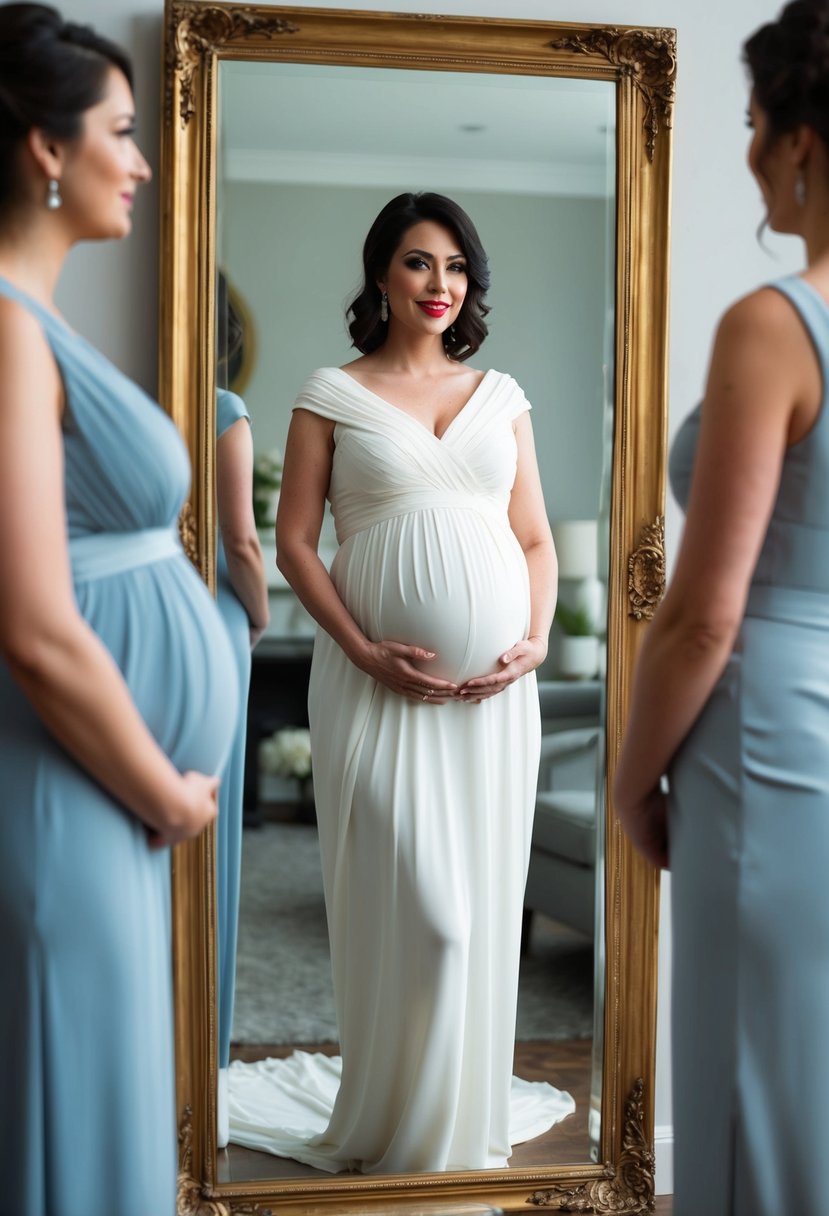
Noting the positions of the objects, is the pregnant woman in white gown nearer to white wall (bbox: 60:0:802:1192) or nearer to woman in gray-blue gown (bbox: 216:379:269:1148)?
woman in gray-blue gown (bbox: 216:379:269:1148)

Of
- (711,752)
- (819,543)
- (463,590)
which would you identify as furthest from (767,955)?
(463,590)

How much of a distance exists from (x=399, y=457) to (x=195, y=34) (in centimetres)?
76

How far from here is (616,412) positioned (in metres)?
2.37

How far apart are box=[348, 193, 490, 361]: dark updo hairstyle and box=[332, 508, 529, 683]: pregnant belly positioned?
0.33m

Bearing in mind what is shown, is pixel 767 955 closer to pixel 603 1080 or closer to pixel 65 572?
pixel 65 572

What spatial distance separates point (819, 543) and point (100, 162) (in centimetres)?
83

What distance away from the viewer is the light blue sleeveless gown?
7.48ft

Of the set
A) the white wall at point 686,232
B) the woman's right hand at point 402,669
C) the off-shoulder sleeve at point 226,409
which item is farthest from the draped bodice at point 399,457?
the white wall at point 686,232

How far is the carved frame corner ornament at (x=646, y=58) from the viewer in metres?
2.32

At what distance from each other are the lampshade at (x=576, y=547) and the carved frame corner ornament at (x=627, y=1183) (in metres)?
0.93

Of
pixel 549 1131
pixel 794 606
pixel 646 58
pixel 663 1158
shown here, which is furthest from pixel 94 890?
pixel 646 58

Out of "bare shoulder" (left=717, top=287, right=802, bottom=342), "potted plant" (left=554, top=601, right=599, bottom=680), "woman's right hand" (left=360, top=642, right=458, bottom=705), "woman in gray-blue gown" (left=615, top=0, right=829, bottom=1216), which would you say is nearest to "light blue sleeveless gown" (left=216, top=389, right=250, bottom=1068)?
"woman's right hand" (left=360, top=642, right=458, bottom=705)

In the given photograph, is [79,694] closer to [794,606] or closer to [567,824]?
[794,606]

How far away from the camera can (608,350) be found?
2.38m
